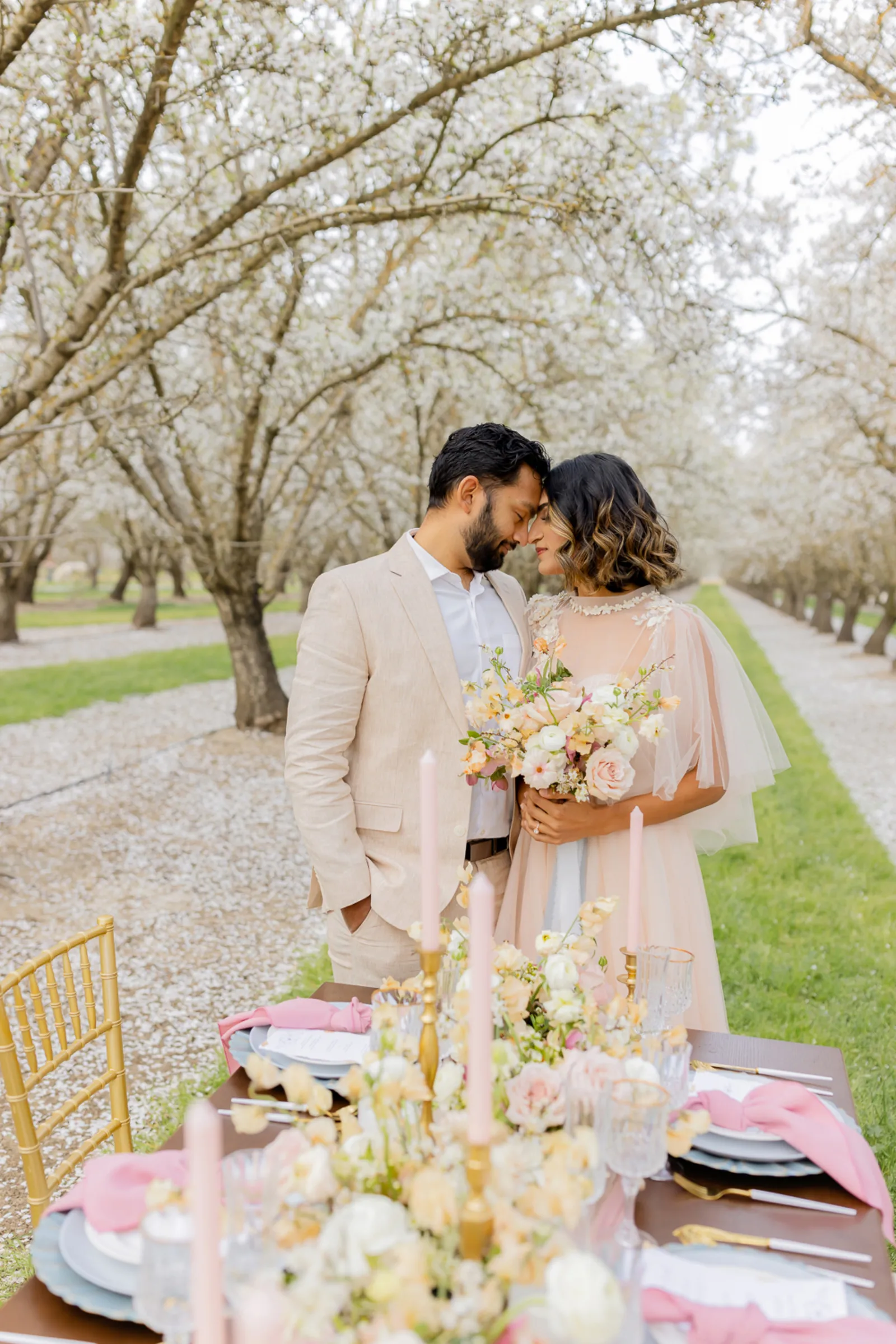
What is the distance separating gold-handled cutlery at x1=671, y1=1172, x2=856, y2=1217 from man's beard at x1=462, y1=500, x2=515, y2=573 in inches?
74.9

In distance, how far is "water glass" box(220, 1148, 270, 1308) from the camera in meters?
1.20

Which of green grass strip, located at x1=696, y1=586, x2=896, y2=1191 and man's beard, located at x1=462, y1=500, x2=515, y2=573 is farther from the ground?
man's beard, located at x1=462, y1=500, x2=515, y2=573

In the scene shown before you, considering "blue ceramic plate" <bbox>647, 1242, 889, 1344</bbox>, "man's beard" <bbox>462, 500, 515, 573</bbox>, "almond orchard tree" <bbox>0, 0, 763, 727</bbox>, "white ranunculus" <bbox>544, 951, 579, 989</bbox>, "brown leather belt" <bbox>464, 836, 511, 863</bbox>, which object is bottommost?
"blue ceramic plate" <bbox>647, 1242, 889, 1344</bbox>

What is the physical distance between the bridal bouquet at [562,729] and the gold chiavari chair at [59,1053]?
118 cm

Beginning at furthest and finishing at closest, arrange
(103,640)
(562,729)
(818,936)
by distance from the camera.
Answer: (103,640) → (818,936) → (562,729)

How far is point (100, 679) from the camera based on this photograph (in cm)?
1689

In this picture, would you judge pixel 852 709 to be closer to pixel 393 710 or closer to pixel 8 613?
pixel 393 710

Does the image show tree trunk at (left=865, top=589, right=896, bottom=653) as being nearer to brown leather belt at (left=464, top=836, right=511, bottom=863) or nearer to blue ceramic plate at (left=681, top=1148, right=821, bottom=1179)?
brown leather belt at (left=464, top=836, right=511, bottom=863)

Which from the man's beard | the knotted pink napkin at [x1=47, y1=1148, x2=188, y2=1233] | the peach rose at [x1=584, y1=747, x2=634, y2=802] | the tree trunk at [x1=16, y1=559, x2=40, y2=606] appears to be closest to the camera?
the knotted pink napkin at [x1=47, y1=1148, x2=188, y2=1233]

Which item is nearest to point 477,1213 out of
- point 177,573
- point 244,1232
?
point 244,1232

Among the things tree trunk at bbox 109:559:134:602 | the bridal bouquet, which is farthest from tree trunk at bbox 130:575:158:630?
the bridal bouquet

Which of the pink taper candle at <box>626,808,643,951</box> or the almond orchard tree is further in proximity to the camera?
the almond orchard tree

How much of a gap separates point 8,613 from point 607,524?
21.8m

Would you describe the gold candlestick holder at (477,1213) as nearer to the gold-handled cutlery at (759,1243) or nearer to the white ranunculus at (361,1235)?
the white ranunculus at (361,1235)
